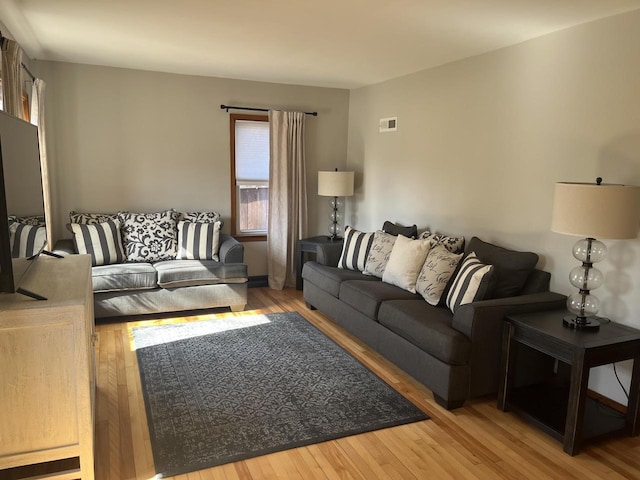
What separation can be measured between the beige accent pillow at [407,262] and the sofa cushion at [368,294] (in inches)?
2.4

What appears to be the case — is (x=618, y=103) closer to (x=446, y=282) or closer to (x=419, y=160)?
(x=446, y=282)

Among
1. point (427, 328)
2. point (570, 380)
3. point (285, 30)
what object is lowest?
point (570, 380)

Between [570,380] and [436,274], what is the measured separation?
1146 millimetres

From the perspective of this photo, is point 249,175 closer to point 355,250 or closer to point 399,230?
point 355,250

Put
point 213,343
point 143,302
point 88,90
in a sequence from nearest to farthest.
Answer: point 213,343, point 143,302, point 88,90

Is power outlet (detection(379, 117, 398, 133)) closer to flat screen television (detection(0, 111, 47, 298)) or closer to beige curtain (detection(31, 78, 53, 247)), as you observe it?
beige curtain (detection(31, 78, 53, 247))

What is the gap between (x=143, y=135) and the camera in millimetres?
5066

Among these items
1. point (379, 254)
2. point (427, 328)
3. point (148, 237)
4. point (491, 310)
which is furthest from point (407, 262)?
point (148, 237)

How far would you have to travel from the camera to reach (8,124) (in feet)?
7.20

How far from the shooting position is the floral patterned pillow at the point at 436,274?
140 inches

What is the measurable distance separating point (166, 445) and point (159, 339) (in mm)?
1593

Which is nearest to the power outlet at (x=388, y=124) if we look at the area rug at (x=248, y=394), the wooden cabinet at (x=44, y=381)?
the area rug at (x=248, y=394)

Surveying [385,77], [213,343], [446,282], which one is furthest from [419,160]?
[213,343]

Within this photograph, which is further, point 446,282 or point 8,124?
point 446,282
